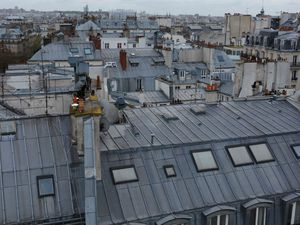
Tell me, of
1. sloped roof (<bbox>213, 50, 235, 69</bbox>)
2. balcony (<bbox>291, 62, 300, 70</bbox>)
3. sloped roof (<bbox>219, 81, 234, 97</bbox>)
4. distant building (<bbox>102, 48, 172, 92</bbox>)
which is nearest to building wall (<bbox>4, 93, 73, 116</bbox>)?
sloped roof (<bbox>219, 81, 234, 97</bbox>)

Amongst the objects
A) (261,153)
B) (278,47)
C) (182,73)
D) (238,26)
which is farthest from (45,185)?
(238,26)

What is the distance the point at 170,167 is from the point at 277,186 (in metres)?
4.17

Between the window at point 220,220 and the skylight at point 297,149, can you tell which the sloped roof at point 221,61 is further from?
the window at point 220,220

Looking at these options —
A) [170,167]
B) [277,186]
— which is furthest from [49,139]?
[277,186]

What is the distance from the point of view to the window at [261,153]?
18220 millimetres

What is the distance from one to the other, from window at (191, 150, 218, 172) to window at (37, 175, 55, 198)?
5.34 m

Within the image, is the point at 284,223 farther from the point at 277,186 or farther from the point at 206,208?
the point at 206,208

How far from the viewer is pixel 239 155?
18156 mm

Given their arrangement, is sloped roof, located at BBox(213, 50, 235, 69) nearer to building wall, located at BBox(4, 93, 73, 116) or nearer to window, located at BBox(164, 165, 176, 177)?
building wall, located at BBox(4, 93, 73, 116)

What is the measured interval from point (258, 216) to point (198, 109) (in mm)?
6559

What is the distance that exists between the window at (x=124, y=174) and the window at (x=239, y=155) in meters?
4.06

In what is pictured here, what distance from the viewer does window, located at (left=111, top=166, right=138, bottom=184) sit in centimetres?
1600

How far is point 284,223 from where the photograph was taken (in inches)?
663

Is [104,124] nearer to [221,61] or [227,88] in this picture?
[227,88]
